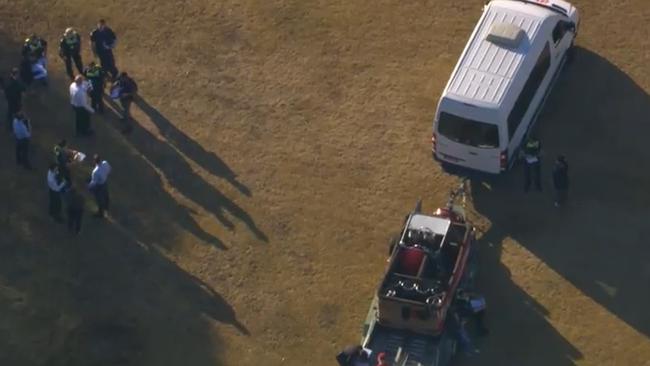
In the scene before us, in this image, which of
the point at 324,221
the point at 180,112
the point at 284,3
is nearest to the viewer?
the point at 324,221

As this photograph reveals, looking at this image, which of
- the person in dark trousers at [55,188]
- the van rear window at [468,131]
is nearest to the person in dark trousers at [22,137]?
the person in dark trousers at [55,188]

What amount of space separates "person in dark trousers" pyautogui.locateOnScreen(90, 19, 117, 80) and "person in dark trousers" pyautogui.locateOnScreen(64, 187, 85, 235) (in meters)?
4.59

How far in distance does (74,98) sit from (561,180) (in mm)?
12350

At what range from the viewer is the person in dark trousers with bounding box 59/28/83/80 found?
1531 inches

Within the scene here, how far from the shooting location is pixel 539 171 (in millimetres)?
36031

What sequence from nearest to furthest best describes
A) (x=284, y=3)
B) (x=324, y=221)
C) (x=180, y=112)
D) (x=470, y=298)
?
(x=470, y=298), (x=324, y=221), (x=180, y=112), (x=284, y=3)

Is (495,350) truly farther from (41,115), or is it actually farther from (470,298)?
(41,115)

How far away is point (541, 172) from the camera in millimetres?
36438

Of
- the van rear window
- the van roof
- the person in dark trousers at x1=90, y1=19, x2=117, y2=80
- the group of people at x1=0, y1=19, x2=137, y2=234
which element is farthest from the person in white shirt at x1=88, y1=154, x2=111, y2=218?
the van roof

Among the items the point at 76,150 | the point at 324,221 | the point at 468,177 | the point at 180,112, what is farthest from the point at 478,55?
the point at 76,150

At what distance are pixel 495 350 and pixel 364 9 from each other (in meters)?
12.2

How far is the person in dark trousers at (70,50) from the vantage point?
38.9m

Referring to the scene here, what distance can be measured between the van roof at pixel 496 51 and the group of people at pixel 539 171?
4.89ft

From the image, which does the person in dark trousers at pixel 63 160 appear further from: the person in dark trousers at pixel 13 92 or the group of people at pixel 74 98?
the person in dark trousers at pixel 13 92
